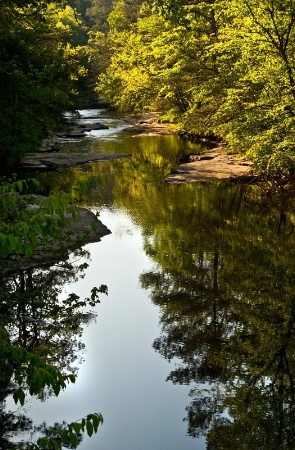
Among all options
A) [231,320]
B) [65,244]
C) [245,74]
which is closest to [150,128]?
[245,74]

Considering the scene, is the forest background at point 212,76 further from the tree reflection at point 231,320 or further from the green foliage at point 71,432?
the green foliage at point 71,432

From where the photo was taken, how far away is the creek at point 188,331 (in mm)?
9766

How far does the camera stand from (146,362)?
1195 centimetres

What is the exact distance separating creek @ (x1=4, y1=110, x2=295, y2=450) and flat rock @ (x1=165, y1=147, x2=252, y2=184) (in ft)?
16.2

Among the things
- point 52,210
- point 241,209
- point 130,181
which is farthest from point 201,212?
point 52,210

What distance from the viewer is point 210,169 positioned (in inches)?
1286

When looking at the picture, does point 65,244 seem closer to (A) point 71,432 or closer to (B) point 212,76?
(A) point 71,432

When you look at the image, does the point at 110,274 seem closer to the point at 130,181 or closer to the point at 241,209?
the point at 241,209

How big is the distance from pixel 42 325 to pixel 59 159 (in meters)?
24.2

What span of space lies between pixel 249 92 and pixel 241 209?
7.81 metres

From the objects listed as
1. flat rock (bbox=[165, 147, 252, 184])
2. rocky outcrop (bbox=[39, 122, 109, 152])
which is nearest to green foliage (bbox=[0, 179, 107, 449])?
flat rock (bbox=[165, 147, 252, 184])

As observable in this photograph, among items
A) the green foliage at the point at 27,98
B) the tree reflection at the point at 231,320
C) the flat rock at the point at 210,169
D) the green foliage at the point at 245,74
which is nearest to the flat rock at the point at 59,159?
the green foliage at the point at 27,98

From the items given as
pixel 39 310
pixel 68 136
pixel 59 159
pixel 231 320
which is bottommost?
pixel 231 320

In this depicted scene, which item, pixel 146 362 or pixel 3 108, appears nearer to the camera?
pixel 146 362
